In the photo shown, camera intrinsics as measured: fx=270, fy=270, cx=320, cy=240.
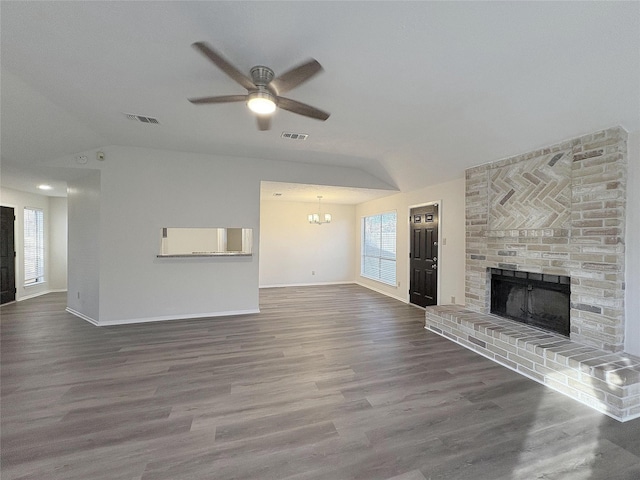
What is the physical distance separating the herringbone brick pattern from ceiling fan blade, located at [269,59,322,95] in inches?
125

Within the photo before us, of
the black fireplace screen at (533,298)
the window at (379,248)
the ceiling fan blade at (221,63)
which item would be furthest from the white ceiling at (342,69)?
the window at (379,248)

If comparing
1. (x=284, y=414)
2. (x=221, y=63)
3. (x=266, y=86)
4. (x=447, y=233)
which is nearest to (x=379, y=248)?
(x=447, y=233)

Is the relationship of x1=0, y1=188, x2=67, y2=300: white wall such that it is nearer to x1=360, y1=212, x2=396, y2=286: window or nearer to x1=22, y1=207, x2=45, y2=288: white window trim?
x1=22, y1=207, x2=45, y2=288: white window trim

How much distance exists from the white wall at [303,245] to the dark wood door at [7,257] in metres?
5.37

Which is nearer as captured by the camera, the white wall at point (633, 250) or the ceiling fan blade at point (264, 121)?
the ceiling fan blade at point (264, 121)

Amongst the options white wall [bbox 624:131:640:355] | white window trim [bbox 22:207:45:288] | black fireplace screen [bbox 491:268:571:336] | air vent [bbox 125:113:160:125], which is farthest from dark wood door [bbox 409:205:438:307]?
white window trim [bbox 22:207:45:288]

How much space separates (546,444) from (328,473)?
1588 mm

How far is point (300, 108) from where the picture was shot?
2506 mm

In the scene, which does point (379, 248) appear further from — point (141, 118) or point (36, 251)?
point (36, 251)

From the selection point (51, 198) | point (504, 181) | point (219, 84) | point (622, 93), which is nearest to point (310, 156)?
point (219, 84)

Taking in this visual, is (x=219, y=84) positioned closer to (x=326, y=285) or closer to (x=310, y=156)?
(x=310, y=156)

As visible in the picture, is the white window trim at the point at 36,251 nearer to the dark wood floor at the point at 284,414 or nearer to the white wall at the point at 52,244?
the white wall at the point at 52,244

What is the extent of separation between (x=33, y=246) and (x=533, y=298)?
33.5 feet

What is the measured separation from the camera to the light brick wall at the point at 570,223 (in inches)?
108
